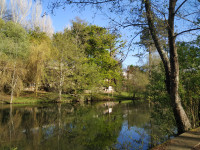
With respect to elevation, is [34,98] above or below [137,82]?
below

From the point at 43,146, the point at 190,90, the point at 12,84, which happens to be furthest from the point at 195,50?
the point at 12,84

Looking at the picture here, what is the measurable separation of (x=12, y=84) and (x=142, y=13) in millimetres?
17970

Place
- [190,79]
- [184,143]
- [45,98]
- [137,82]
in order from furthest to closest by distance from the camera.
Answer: [137,82] → [45,98] → [190,79] → [184,143]

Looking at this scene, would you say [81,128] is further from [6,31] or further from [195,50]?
[6,31]

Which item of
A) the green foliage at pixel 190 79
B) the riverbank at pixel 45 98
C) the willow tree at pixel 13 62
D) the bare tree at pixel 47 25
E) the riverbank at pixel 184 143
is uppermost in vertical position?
the bare tree at pixel 47 25

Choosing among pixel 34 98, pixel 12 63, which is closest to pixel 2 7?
pixel 12 63

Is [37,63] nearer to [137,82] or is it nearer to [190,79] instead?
[137,82]

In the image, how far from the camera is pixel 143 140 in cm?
721

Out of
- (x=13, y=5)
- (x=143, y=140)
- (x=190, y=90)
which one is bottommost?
(x=143, y=140)

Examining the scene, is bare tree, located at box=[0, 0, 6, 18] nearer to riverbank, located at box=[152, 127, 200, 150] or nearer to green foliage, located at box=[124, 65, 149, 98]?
green foliage, located at box=[124, 65, 149, 98]

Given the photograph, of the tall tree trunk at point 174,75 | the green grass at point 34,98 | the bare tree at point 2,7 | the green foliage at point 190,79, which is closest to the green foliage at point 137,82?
the green grass at point 34,98

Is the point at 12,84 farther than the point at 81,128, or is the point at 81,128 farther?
the point at 12,84

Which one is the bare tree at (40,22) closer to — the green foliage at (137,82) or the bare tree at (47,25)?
the bare tree at (47,25)

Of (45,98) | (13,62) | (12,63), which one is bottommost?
(45,98)
